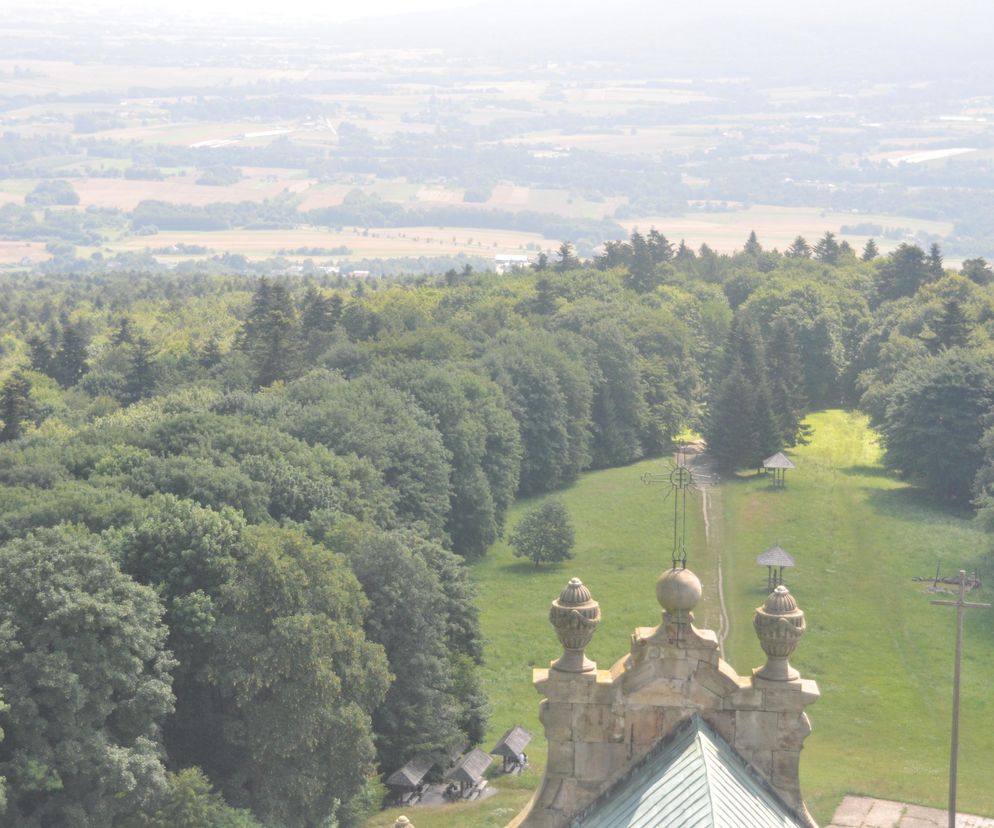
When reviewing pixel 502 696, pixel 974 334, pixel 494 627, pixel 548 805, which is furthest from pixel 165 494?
pixel 974 334

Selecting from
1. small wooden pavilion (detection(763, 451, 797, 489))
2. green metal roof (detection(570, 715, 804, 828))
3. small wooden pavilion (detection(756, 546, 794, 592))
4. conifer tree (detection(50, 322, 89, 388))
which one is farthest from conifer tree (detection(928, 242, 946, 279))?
green metal roof (detection(570, 715, 804, 828))

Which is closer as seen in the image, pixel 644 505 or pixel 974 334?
pixel 644 505

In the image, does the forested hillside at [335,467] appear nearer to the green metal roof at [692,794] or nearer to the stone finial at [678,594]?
the green metal roof at [692,794]

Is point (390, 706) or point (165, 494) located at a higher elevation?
point (165, 494)

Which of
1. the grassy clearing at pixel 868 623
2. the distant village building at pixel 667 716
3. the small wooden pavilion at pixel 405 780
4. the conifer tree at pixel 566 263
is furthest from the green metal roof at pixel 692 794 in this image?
the conifer tree at pixel 566 263

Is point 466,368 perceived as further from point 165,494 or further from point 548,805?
point 548,805

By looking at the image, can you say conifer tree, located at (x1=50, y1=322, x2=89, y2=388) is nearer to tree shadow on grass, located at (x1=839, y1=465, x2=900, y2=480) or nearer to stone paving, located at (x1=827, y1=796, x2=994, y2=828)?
tree shadow on grass, located at (x1=839, y1=465, x2=900, y2=480)

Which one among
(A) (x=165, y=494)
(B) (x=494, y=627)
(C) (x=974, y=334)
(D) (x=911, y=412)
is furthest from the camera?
(C) (x=974, y=334)
